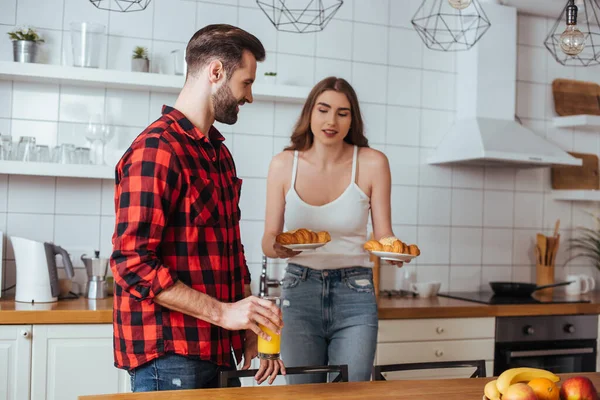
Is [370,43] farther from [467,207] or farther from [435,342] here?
[435,342]

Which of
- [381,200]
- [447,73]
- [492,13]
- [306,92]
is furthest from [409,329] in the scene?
[492,13]

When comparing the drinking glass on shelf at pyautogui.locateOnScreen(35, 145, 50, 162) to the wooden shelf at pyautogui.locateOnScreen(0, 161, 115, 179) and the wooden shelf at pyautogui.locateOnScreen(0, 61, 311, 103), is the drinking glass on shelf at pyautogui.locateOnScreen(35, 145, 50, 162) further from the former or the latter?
the wooden shelf at pyautogui.locateOnScreen(0, 61, 311, 103)

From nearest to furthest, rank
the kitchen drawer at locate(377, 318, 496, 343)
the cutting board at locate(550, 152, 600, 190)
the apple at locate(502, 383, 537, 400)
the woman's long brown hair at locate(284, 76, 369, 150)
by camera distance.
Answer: the apple at locate(502, 383, 537, 400) < the woman's long brown hair at locate(284, 76, 369, 150) < the kitchen drawer at locate(377, 318, 496, 343) < the cutting board at locate(550, 152, 600, 190)

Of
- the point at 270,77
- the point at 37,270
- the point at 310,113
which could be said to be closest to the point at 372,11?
the point at 270,77

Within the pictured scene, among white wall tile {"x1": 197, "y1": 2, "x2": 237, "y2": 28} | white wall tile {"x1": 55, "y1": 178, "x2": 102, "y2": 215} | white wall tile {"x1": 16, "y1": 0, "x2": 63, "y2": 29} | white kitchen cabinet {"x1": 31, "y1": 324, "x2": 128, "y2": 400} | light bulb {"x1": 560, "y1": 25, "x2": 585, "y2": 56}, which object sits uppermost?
white wall tile {"x1": 197, "y1": 2, "x2": 237, "y2": 28}

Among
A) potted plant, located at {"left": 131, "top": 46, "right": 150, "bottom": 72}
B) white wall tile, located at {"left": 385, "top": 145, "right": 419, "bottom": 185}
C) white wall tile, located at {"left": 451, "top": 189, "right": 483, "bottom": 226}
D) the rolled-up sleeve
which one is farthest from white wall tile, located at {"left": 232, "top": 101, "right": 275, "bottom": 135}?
the rolled-up sleeve

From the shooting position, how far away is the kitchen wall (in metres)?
3.12

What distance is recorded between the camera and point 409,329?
3062 millimetres

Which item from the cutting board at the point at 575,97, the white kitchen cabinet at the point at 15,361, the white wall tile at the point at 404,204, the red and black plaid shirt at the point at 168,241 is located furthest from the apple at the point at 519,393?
the cutting board at the point at 575,97

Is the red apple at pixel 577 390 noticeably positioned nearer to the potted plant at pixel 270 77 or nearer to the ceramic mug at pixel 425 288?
the ceramic mug at pixel 425 288

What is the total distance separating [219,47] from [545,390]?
3.54 ft

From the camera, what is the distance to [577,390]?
1.36 metres

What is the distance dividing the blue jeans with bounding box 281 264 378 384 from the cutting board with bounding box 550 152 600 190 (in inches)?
85.6

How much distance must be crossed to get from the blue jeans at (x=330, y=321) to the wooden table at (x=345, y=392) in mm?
512
